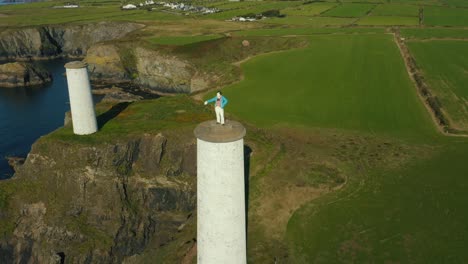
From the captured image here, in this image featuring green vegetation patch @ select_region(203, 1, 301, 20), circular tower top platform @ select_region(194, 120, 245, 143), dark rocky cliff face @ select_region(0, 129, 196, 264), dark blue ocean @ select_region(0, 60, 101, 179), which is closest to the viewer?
circular tower top platform @ select_region(194, 120, 245, 143)

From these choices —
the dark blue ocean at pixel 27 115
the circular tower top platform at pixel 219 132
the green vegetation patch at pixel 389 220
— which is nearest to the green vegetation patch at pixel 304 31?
the dark blue ocean at pixel 27 115

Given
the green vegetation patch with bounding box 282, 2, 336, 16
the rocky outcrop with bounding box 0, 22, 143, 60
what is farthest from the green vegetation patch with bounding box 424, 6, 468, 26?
the rocky outcrop with bounding box 0, 22, 143, 60

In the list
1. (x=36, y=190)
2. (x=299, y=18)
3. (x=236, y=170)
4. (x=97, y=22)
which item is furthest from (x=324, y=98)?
(x=97, y=22)

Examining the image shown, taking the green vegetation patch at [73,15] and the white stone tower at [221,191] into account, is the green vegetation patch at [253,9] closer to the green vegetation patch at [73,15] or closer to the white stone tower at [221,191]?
the green vegetation patch at [73,15]

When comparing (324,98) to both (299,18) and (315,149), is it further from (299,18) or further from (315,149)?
(299,18)

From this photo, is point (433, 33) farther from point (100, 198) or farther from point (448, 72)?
point (100, 198)

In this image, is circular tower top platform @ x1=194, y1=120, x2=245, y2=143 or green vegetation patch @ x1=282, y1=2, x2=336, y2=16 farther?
green vegetation patch @ x1=282, y1=2, x2=336, y2=16

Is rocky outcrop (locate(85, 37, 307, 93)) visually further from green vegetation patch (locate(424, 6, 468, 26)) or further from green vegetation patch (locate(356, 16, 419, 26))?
green vegetation patch (locate(424, 6, 468, 26))

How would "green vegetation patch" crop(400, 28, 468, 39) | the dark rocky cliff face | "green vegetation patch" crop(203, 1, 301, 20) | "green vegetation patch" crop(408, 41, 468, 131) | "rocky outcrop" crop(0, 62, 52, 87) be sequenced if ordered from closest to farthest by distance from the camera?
the dark rocky cliff face, "green vegetation patch" crop(408, 41, 468, 131), "green vegetation patch" crop(400, 28, 468, 39), "rocky outcrop" crop(0, 62, 52, 87), "green vegetation patch" crop(203, 1, 301, 20)
